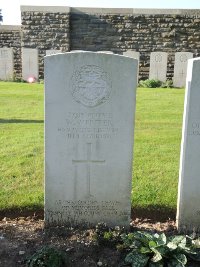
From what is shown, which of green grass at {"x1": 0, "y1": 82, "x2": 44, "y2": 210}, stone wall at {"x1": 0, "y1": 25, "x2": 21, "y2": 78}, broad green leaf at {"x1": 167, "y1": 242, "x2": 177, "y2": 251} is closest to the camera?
broad green leaf at {"x1": 167, "y1": 242, "x2": 177, "y2": 251}

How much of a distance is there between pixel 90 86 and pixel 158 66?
1217 centimetres

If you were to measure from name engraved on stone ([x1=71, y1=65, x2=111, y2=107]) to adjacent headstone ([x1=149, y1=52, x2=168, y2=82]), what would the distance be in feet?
39.6

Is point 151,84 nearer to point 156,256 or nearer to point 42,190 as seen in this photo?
point 42,190

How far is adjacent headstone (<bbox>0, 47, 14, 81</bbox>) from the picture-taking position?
1517 centimetres

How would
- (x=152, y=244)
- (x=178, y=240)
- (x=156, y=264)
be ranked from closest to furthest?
(x=156, y=264), (x=152, y=244), (x=178, y=240)

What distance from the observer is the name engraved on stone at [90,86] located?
127 inches

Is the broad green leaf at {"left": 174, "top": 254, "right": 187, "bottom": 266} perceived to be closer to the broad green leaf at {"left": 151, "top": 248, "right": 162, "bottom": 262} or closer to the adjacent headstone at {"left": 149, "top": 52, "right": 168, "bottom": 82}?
the broad green leaf at {"left": 151, "top": 248, "right": 162, "bottom": 262}

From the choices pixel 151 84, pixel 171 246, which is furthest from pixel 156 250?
pixel 151 84

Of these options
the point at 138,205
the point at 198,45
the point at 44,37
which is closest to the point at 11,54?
the point at 44,37

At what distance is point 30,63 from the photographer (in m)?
15.2

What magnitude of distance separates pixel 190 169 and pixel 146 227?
78 centimetres

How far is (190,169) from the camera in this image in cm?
338

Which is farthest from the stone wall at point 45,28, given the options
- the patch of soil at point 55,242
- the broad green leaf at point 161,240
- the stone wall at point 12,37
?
the broad green leaf at point 161,240

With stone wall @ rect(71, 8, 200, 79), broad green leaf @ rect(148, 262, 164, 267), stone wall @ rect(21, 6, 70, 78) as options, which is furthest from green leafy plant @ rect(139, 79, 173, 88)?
broad green leaf @ rect(148, 262, 164, 267)
